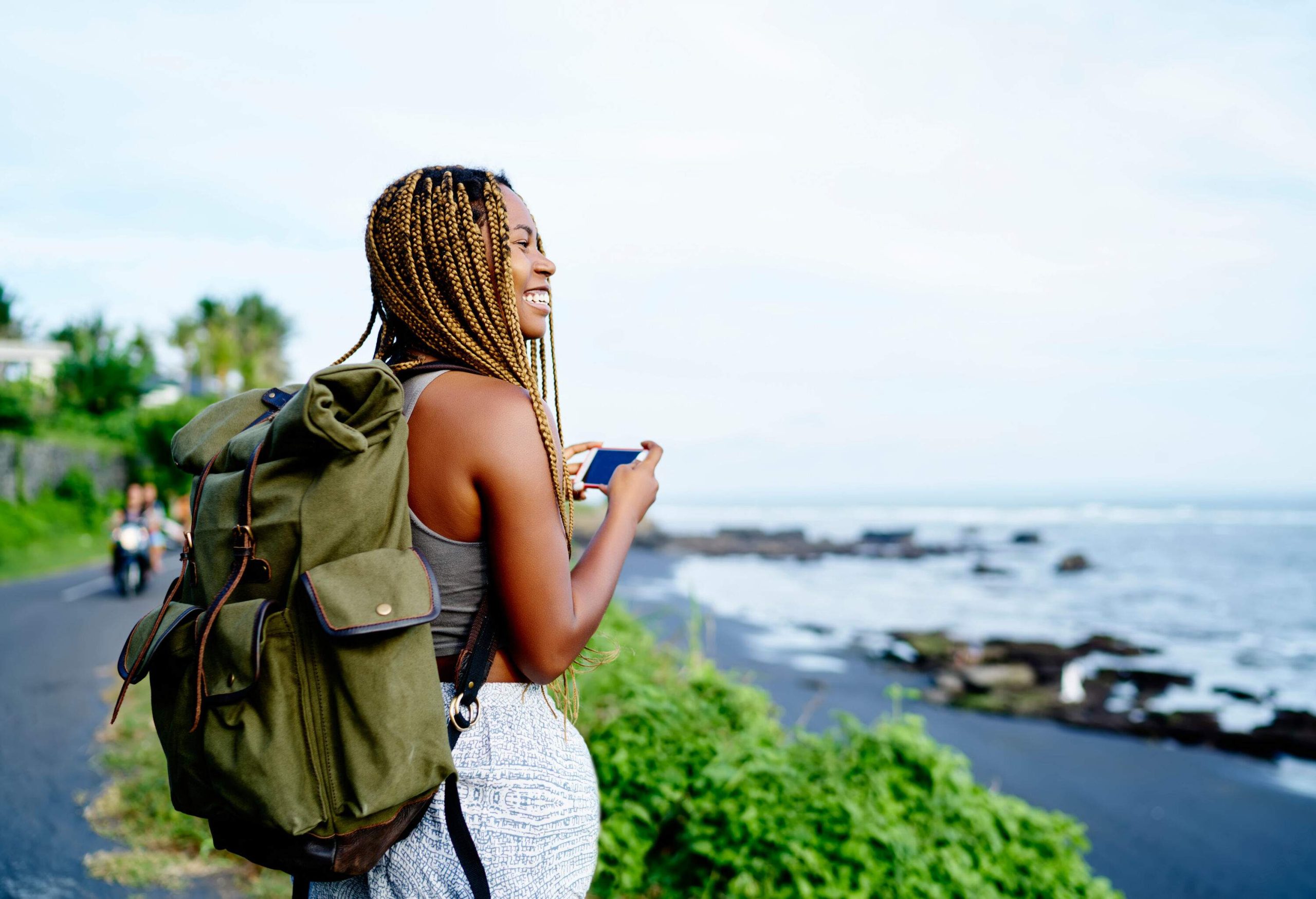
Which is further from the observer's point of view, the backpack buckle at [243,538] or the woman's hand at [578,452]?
the woman's hand at [578,452]

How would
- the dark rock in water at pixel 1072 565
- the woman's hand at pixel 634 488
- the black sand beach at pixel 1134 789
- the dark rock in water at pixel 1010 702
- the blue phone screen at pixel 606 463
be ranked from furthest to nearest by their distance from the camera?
the dark rock in water at pixel 1072 565
the dark rock in water at pixel 1010 702
the black sand beach at pixel 1134 789
the blue phone screen at pixel 606 463
the woman's hand at pixel 634 488

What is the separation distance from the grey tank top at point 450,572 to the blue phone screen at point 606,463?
1.30ft

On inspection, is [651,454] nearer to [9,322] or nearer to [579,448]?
[579,448]

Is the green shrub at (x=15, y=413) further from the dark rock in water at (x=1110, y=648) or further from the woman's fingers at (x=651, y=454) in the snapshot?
the woman's fingers at (x=651, y=454)

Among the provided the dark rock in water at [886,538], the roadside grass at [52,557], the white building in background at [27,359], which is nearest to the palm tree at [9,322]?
the white building in background at [27,359]

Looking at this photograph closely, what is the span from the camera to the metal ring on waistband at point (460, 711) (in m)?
1.56

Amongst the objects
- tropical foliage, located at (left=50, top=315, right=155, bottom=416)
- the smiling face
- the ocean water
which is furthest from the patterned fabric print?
tropical foliage, located at (left=50, top=315, right=155, bottom=416)

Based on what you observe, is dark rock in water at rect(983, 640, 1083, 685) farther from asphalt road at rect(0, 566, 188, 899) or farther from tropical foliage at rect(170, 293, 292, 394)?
tropical foliage at rect(170, 293, 292, 394)

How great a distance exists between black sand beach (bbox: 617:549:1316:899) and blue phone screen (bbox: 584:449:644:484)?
19.6 ft

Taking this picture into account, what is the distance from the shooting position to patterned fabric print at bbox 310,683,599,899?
1547mm

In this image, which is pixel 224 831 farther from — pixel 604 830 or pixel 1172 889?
pixel 1172 889

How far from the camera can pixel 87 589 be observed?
13305 millimetres

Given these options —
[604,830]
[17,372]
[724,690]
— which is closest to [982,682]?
[724,690]

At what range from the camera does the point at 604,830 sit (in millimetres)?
3551
